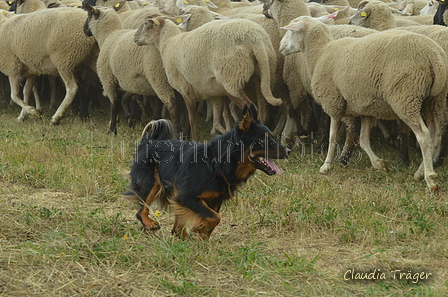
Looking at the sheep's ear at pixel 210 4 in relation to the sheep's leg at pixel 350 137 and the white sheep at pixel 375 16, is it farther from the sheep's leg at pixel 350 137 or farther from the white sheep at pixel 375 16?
the sheep's leg at pixel 350 137

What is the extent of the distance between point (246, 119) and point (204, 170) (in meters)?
0.43

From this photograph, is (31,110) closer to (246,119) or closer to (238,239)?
(238,239)

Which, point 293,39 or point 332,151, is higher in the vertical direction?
point 293,39

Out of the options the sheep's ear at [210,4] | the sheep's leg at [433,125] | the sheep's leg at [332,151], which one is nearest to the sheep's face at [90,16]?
the sheep's ear at [210,4]

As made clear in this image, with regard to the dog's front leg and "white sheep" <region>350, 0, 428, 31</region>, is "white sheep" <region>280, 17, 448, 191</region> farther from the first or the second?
the dog's front leg

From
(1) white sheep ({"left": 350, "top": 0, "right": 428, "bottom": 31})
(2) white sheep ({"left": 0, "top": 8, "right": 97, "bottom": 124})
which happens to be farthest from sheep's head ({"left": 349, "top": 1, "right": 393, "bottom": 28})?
(2) white sheep ({"left": 0, "top": 8, "right": 97, "bottom": 124})

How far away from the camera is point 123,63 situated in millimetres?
9578

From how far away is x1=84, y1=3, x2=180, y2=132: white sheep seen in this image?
30.6 ft

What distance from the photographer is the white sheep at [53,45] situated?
1030cm

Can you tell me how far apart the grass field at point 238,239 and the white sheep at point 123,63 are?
7.16 feet

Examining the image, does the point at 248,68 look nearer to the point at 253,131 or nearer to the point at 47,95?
the point at 253,131

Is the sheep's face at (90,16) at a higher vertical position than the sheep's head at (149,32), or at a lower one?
lower

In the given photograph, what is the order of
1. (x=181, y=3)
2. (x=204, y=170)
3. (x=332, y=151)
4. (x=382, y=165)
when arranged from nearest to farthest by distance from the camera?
1. (x=204, y=170)
2. (x=382, y=165)
3. (x=332, y=151)
4. (x=181, y=3)

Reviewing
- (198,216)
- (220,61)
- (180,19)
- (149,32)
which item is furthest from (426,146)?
(180,19)
